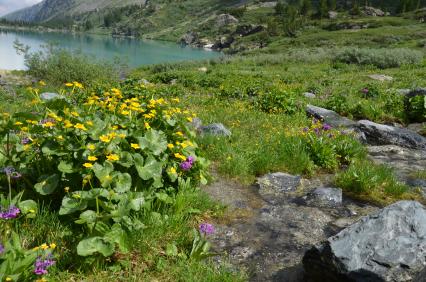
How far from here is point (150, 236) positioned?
166 inches

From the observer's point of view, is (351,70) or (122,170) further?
(351,70)

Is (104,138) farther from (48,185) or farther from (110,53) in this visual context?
(110,53)

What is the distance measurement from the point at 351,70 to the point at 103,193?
25776 mm

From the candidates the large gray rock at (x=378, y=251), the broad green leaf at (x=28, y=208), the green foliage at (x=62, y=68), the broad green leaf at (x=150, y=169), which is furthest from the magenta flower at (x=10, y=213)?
the green foliage at (x=62, y=68)

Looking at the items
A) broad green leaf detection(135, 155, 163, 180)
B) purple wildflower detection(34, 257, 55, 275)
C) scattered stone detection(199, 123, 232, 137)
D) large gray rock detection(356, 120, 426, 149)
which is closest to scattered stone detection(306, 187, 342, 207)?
scattered stone detection(199, 123, 232, 137)

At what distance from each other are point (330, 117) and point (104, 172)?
28.5 ft

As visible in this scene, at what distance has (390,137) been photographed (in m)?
10.0

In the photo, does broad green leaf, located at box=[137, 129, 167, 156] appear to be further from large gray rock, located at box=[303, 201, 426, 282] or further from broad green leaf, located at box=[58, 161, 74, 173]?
large gray rock, located at box=[303, 201, 426, 282]

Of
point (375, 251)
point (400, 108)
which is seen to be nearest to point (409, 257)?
point (375, 251)

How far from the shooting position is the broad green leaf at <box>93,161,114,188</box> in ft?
12.8

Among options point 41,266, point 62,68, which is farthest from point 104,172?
point 62,68

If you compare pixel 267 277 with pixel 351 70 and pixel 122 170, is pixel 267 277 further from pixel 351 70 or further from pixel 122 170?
pixel 351 70

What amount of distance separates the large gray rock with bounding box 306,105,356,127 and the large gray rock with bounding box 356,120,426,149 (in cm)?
49

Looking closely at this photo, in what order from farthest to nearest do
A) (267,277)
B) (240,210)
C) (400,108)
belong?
(400,108) → (240,210) → (267,277)
